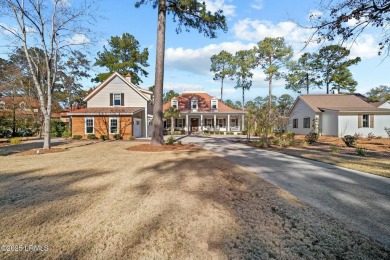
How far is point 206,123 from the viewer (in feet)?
111

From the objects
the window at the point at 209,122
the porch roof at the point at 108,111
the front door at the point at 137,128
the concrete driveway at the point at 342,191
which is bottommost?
the concrete driveway at the point at 342,191

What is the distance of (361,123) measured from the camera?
22.1 meters

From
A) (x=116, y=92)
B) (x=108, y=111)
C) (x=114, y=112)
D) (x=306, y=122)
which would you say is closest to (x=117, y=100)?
(x=116, y=92)

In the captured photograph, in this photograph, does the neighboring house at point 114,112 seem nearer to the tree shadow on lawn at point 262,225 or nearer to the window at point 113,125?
the window at point 113,125

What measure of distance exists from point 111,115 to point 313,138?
63.2 ft

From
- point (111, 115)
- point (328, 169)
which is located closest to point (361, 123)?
point (328, 169)

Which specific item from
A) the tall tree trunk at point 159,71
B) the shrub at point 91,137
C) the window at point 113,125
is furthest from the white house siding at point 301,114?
the shrub at point 91,137

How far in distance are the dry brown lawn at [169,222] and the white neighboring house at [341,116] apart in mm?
20910

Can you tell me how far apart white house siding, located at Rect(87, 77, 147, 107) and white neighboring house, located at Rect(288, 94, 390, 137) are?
19781 millimetres

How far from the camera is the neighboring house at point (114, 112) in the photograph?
835 inches

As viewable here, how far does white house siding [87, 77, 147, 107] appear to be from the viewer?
22844 millimetres

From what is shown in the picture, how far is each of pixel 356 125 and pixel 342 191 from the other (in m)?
22.8

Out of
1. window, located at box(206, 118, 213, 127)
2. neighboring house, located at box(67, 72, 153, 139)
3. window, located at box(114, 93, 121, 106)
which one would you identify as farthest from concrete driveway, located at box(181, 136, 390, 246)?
window, located at box(206, 118, 213, 127)

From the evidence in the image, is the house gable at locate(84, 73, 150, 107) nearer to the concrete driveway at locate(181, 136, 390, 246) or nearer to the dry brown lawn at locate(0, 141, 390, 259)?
the dry brown lawn at locate(0, 141, 390, 259)
